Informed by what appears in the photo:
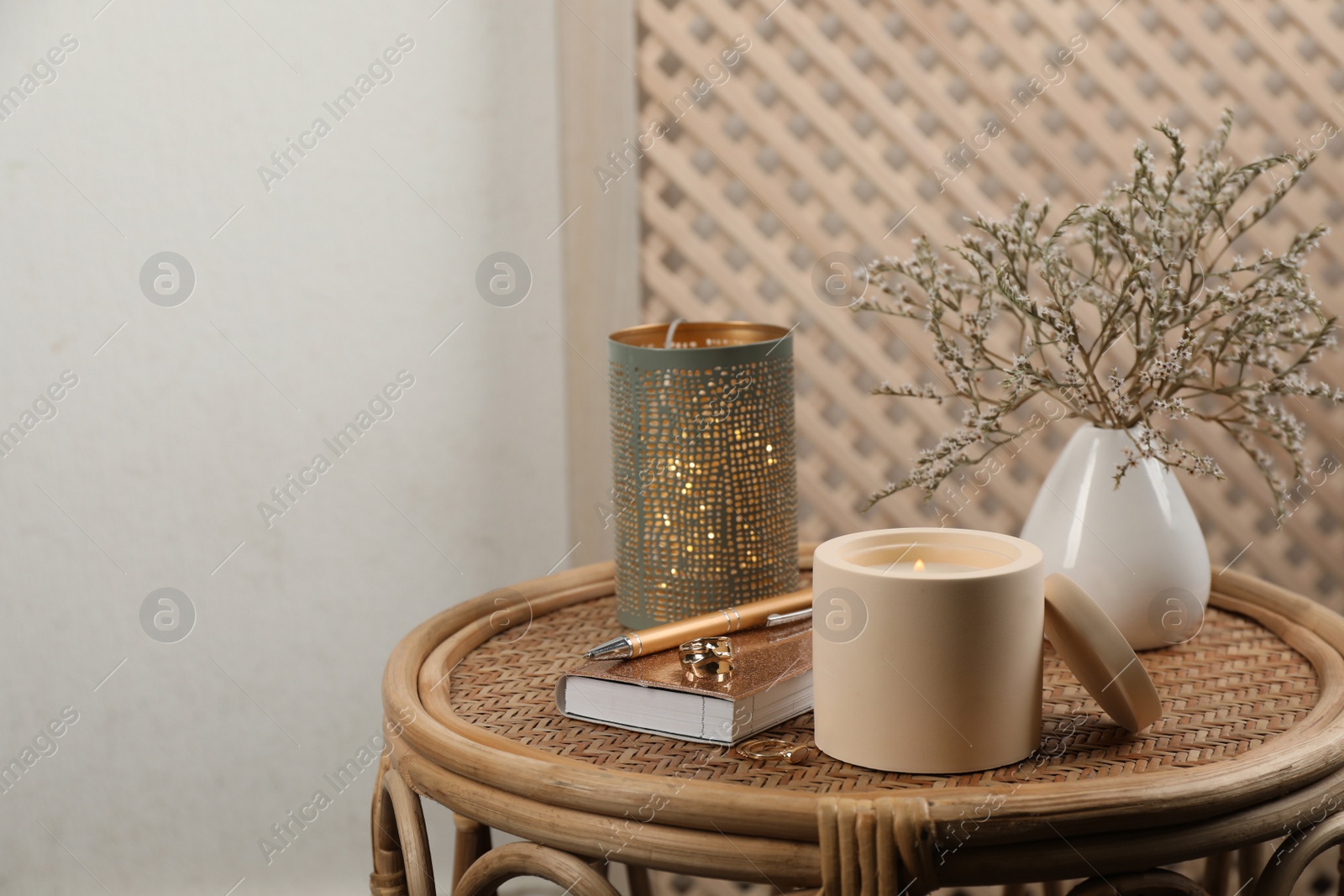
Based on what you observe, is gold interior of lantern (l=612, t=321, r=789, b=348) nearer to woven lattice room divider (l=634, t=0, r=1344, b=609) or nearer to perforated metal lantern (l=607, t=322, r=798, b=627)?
perforated metal lantern (l=607, t=322, r=798, b=627)

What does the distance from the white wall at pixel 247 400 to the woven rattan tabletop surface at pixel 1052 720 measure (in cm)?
64

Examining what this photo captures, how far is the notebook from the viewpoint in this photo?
71 cm

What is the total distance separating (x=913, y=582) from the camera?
25.0 inches

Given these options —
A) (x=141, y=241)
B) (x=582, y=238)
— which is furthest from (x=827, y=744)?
(x=141, y=241)

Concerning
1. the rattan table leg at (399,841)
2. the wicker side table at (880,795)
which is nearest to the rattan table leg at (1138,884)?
the wicker side table at (880,795)

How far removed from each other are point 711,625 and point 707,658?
0.04 metres

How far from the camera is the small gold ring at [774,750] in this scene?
2.24 feet

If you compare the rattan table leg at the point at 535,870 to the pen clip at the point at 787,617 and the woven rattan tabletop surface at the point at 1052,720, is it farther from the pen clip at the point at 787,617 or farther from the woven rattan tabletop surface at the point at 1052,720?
the pen clip at the point at 787,617

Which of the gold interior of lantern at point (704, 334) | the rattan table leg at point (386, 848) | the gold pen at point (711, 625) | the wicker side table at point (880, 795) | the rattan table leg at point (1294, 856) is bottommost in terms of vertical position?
the rattan table leg at point (386, 848)

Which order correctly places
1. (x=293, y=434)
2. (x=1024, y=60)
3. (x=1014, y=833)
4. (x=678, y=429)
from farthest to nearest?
(x=293, y=434), (x=1024, y=60), (x=678, y=429), (x=1014, y=833)

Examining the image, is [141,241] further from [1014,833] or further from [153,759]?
[1014,833]

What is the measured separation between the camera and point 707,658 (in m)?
0.78

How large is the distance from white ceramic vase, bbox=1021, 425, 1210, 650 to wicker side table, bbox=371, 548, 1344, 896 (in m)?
0.05

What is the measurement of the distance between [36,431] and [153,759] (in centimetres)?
43
